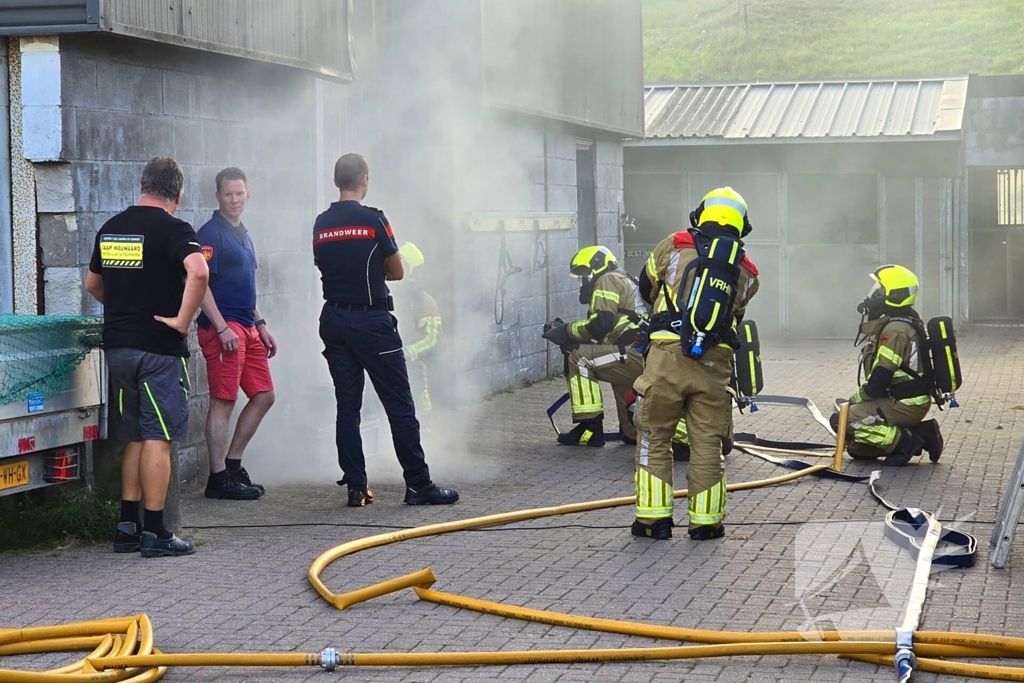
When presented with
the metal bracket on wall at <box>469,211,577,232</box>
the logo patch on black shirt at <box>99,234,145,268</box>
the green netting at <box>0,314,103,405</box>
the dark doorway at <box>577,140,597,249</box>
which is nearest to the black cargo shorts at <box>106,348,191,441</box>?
the green netting at <box>0,314,103,405</box>

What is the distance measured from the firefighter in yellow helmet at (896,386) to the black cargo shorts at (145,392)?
4.54 metres

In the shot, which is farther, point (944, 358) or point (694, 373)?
point (944, 358)

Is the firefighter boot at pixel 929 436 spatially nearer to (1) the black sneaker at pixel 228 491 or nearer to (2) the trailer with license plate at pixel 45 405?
(1) the black sneaker at pixel 228 491

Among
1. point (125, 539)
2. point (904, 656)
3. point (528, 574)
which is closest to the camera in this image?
point (904, 656)

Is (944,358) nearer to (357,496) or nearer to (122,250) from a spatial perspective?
(357,496)

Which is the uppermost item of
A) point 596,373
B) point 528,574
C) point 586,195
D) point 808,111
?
point 808,111

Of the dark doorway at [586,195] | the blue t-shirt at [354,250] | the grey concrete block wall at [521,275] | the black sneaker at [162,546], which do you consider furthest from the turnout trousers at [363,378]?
the dark doorway at [586,195]

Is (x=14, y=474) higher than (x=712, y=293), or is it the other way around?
(x=712, y=293)

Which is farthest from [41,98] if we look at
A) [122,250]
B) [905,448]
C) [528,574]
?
[905,448]

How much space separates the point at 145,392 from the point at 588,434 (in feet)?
12.9

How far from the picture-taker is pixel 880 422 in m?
8.23

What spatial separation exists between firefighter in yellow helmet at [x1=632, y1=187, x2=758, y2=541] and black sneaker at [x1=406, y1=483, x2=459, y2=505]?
1262 millimetres

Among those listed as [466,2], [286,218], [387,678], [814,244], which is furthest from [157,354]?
[814,244]

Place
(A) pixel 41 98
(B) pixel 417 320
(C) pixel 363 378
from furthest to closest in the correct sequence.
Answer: (B) pixel 417 320 → (C) pixel 363 378 → (A) pixel 41 98
